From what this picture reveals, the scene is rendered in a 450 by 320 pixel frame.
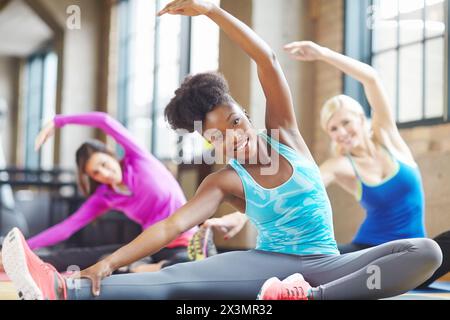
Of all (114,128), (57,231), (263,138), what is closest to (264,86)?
(263,138)

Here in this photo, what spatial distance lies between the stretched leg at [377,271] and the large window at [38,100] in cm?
220

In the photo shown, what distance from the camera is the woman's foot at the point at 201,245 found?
1265 millimetres

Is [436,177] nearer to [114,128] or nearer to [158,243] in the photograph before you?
[114,128]

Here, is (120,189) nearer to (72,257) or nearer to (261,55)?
(72,257)

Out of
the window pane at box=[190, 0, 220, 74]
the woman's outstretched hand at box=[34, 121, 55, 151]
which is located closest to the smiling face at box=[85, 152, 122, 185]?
the woman's outstretched hand at box=[34, 121, 55, 151]

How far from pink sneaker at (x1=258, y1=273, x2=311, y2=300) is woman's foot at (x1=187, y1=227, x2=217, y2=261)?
0.37m

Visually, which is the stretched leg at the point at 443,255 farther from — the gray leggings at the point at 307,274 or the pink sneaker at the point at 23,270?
the pink sneaker at the point at 23,270

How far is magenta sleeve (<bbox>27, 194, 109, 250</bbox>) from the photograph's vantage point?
56.7 inches

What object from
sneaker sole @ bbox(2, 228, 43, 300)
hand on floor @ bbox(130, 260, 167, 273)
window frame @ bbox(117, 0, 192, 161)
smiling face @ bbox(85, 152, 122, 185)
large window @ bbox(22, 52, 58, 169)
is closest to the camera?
sneaker sole @ bbox(2, 228, 43, 300)

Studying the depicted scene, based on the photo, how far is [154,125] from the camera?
7.35ft

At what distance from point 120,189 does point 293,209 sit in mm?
681

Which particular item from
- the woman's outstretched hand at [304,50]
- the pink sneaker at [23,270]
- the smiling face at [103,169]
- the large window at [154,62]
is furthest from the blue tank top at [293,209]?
the smiling face at [103,169]

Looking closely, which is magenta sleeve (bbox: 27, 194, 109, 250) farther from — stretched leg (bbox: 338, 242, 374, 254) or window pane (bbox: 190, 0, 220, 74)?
stretched leg (bbox: 338, 242, 374, 254)
